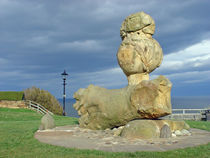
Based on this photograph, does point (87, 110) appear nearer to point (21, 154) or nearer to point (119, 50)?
point (119, 50)

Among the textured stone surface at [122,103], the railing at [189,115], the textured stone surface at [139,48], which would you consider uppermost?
the textured stone surface at [139,48]

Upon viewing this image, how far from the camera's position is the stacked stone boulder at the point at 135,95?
23.9 ft

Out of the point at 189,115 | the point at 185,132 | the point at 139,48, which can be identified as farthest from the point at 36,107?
the point at 185,132

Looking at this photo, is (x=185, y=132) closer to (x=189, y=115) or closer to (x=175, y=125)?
(x=175, y=125)

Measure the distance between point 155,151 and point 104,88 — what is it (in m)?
4.40

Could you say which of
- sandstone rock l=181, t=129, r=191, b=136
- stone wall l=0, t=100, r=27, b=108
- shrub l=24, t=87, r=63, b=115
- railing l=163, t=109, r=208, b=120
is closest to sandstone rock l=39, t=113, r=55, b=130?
sandstone rock l=181, t=129, r=191, b=136

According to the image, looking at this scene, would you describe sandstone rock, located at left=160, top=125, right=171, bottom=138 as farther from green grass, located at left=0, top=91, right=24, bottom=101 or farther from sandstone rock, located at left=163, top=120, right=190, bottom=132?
green grass, located at left=0, top=91, right=24, bottom=101

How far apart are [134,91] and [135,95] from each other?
14 centimetres

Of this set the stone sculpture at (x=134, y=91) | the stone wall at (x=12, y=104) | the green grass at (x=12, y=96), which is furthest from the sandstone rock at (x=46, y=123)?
the green grass at (x=12, y=96)

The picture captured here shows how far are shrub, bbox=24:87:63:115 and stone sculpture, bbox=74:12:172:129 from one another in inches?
689

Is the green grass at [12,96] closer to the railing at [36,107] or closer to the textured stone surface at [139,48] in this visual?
the railing at [36,107]

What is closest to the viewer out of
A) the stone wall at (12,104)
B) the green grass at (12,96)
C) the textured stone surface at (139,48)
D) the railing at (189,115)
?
the textured stone surface at (139,48)

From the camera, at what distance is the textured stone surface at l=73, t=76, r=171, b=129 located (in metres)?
7.34

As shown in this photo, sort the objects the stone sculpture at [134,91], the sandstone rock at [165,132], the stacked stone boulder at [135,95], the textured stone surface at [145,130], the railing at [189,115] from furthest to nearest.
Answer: the railing at [189,115]
the stone sculpture at [134,91]
the stacked stone boulder at [135,95]
the sandstone rock at [165,132]
the textured stone surface at [145,130]
